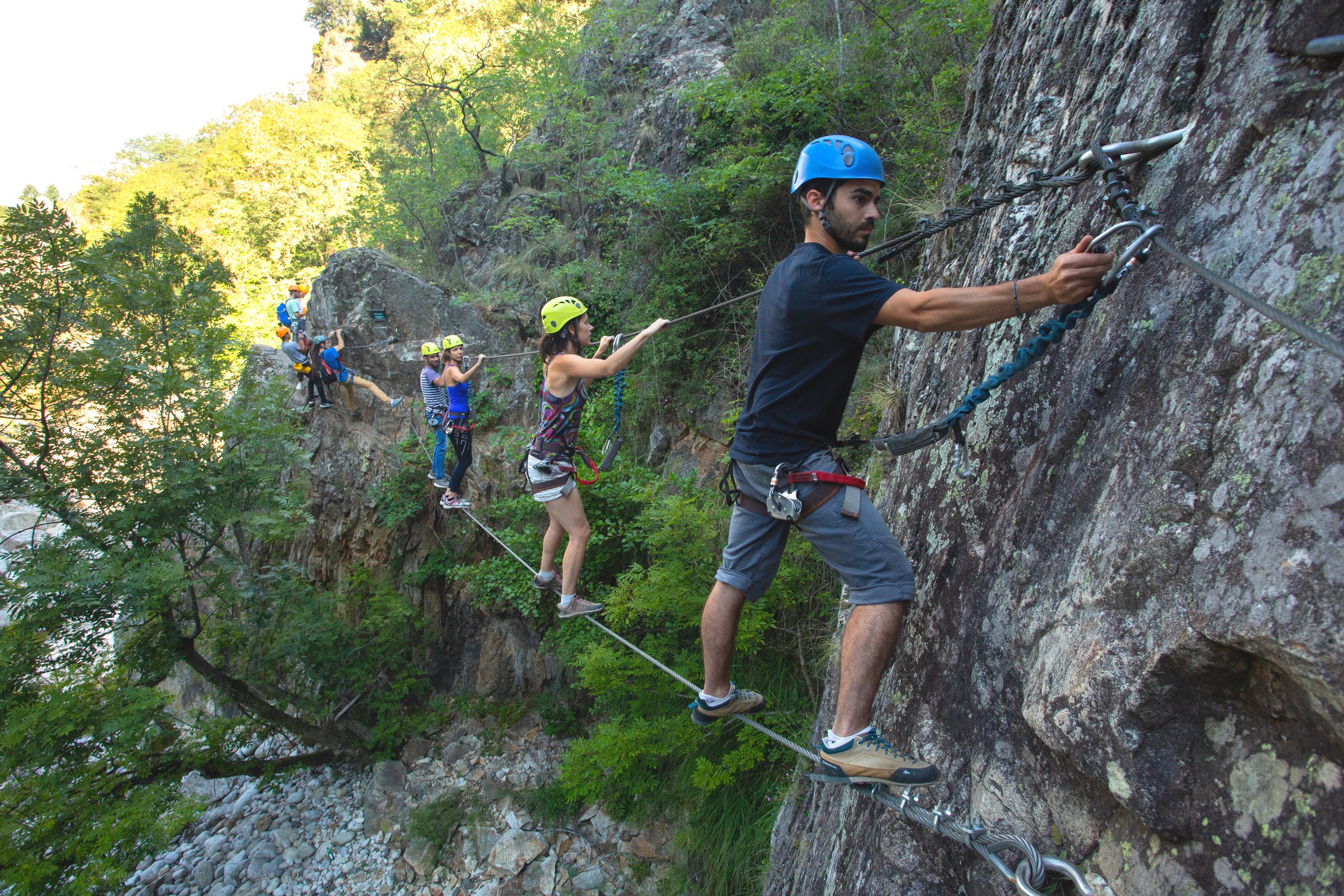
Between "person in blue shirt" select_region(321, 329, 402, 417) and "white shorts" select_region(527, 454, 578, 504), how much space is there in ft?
23.5

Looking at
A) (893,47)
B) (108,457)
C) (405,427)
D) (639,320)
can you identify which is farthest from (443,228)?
(893,47)

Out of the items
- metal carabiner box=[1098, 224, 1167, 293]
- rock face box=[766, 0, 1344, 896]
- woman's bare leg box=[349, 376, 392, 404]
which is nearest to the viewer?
rock face box=[766, 0, 1344, 896]

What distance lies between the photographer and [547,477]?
5238mm

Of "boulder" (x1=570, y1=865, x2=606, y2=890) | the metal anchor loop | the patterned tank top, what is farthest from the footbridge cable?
"boulder" (x1=570, y1=865, x2=606, y2=890)

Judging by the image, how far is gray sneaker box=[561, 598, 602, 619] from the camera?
5.86m

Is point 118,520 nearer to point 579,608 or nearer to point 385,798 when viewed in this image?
point 385,798

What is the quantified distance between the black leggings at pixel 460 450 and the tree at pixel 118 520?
199 centimetres

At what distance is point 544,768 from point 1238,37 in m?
9.47

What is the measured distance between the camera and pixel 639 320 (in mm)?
9789

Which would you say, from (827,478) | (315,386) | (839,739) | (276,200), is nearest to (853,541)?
(827,478)

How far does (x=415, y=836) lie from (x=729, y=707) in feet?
23.4

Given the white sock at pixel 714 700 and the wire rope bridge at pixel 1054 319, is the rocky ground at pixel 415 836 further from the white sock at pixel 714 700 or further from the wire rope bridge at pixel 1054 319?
the wire rope bridge at pixel 1054 319

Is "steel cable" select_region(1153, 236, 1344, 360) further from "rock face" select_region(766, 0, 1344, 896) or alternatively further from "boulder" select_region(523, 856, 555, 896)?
"boulder" select_region(523, 856, 555, 896)

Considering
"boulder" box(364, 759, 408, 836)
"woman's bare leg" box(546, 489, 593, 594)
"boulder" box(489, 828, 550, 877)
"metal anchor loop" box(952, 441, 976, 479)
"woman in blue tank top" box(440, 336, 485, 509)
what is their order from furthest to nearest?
"boulder" box(364, 759, 408, 836), "woman in blue tank top" box(440, 336, 485, 509), "boulder" box(489, 828, 550, 877), "woman's bare leg" box(546, 489, 593, 594), "metal anchor loop" box(952, 441, 976, 479)
